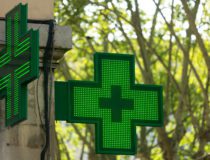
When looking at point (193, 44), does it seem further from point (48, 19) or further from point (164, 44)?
point (48, 19)

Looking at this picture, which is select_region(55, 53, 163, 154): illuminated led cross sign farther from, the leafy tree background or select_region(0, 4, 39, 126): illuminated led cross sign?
the leafy tree background

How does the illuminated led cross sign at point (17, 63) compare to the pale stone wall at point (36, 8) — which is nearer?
the illuminated led cross sign at point (17, 63)

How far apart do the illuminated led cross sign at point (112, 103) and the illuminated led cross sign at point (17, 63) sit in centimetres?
87

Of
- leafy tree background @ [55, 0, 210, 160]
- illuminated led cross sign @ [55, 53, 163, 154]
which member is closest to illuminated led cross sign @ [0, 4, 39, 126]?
illuminated led cross sign @ [55, 53, 163, 154]

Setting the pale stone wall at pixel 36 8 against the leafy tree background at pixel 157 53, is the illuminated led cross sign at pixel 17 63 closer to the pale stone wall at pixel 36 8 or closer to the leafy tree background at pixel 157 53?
the pale stone wall at pixel 36 8

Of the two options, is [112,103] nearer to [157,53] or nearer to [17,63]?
[17,63]

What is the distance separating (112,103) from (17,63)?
1429 millimetres

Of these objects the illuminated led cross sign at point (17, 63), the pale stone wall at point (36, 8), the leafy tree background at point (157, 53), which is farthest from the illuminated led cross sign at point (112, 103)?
the leafy tree background at point (157, 53)

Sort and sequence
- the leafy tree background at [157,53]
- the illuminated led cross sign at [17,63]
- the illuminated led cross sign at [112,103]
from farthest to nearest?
the leafy tree background at [157,53]
the illuminated led cross sign at [112,103]
the illuminated led cross sign at [17,63]

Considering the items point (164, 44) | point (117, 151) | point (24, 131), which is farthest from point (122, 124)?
point (164, 44)

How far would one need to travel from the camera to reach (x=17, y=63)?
11203mm

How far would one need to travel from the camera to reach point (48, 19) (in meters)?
12.3

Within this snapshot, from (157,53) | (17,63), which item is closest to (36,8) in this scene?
(17,63)

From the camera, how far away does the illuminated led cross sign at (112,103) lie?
12062 millimetres
